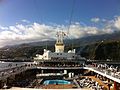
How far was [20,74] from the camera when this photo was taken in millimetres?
54188

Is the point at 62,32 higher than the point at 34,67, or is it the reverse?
the point at 62,32

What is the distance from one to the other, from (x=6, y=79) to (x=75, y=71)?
23303mm

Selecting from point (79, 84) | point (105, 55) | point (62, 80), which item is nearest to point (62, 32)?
point (62, 80)

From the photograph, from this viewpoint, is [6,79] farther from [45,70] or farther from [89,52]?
[89,52]

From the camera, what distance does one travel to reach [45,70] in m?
63.9

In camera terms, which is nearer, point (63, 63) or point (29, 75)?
point (29, 75)

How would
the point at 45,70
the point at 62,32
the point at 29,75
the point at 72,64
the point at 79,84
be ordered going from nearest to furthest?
the point at 79,84
the point at 29,75
the point at 45,70
the point at 72,64
the point at 62,32

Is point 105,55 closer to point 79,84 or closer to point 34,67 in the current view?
point 34,67

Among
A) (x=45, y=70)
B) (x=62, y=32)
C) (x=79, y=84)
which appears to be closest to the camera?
(x=79, y=84)

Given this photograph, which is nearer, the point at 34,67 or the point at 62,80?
the point at 62,80

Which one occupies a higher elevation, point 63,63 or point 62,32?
point 62,32

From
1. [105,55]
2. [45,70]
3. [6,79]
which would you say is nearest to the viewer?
[6,79]

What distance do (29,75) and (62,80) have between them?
838cm

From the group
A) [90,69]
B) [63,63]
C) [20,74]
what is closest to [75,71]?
[90,69]
